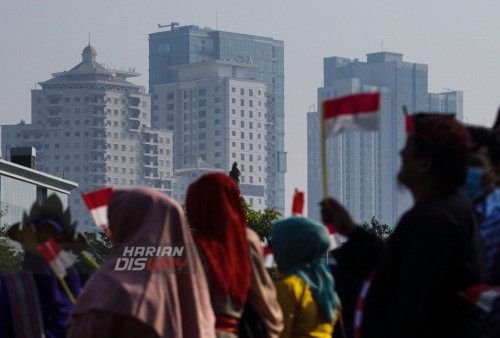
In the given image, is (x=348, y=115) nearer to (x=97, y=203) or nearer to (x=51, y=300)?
(x=51, y=300)

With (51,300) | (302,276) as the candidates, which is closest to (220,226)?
(51,300)

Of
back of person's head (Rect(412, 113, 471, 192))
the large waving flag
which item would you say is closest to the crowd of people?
back of person's head (Rect(412, 113, 471, 192))

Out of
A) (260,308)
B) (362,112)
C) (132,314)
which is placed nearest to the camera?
(362,112)

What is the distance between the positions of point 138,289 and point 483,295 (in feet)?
4.37

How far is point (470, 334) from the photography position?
172 inches

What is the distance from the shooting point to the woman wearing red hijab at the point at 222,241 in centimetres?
605

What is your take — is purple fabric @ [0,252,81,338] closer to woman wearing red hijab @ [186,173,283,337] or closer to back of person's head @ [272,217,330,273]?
woman wearing red hijab @ [186,173,283,337]

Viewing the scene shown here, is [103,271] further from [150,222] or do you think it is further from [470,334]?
[470,334]

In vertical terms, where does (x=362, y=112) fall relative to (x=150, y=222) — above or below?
above

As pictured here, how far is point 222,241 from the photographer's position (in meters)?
6.10

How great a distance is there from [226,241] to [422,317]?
1.91 m

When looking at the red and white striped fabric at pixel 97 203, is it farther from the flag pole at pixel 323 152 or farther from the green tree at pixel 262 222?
the green tree at pixel 262 222

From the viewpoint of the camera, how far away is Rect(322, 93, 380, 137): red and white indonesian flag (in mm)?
A: 4598

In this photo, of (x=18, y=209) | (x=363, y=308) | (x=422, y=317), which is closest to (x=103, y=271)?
(x=363, y=308)
